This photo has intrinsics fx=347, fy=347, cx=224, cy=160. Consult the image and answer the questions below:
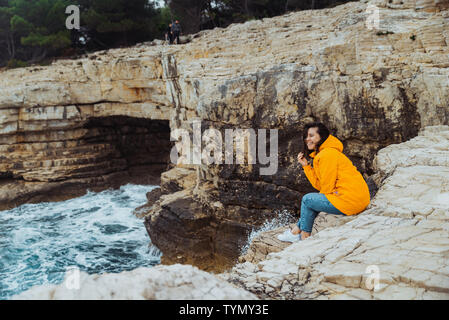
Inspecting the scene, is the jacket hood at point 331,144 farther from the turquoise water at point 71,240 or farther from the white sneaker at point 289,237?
the turquoise water at point 71,240

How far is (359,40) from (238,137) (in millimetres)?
3476

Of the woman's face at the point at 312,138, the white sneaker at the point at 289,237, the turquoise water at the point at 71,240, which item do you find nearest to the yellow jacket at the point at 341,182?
the woman's face at the point at 312,138

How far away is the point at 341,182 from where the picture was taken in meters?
3.86

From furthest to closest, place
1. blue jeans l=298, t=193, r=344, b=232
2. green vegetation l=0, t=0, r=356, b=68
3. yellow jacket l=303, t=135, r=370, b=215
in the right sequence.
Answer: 1. green vegetation l=0, t=0, r=356, b=68
2. blue jeans l=298, t=193, r=344, b=232
3. yellow jacket l=303, t=135, r=370, b=215

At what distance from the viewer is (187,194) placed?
9.83m

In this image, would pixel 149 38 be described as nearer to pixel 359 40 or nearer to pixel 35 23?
pixel 35 23

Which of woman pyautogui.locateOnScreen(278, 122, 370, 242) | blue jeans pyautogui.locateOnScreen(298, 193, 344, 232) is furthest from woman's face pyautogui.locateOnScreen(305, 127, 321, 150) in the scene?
blue jeans pyautogui.locateOnScreen(298, 193, 344, 232)

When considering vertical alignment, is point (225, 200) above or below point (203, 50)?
below

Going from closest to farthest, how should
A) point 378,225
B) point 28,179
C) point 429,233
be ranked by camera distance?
point 429,233, point 378,225, point 28,179

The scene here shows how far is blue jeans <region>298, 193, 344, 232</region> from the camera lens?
13.0 feet

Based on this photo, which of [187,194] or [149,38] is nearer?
[187,194]

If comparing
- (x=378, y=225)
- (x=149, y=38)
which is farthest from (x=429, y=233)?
(x=149, y=38)

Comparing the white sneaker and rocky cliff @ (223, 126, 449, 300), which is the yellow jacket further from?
the white sneaker

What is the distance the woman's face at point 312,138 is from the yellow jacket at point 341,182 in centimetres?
15
